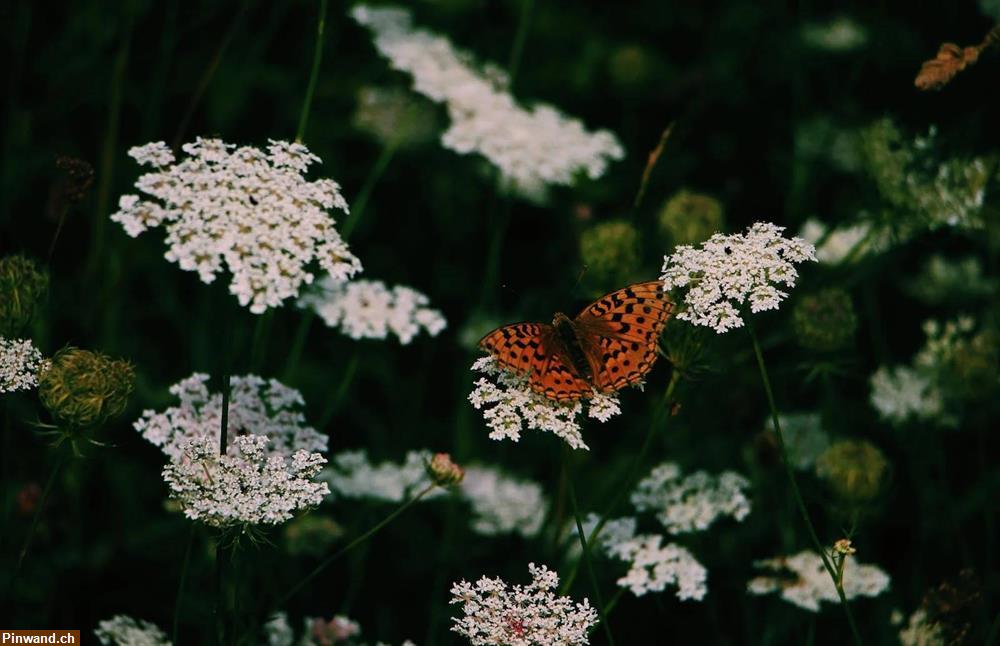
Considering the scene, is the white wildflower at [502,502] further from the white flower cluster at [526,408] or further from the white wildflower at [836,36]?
the white wildflower at [836,36]

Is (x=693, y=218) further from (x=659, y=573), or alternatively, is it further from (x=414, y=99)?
(x=414, y=99)

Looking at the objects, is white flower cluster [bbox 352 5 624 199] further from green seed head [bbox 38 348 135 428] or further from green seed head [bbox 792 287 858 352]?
green seed head [bbox 38 348 135 428]

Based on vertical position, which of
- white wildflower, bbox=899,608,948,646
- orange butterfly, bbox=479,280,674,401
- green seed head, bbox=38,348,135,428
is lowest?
white wildflower, bbox=899,608,948,646

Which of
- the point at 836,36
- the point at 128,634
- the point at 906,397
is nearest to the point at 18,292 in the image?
the point at 128,634

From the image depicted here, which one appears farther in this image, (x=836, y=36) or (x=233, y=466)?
(x=836, y=36)

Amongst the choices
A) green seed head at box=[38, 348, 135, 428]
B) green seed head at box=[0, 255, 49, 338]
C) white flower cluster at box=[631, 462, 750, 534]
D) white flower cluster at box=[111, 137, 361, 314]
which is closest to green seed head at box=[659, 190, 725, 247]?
white flower cluster at box=[631, 462, 750, 534]

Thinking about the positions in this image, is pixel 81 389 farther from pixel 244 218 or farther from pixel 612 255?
pixel 612 255
